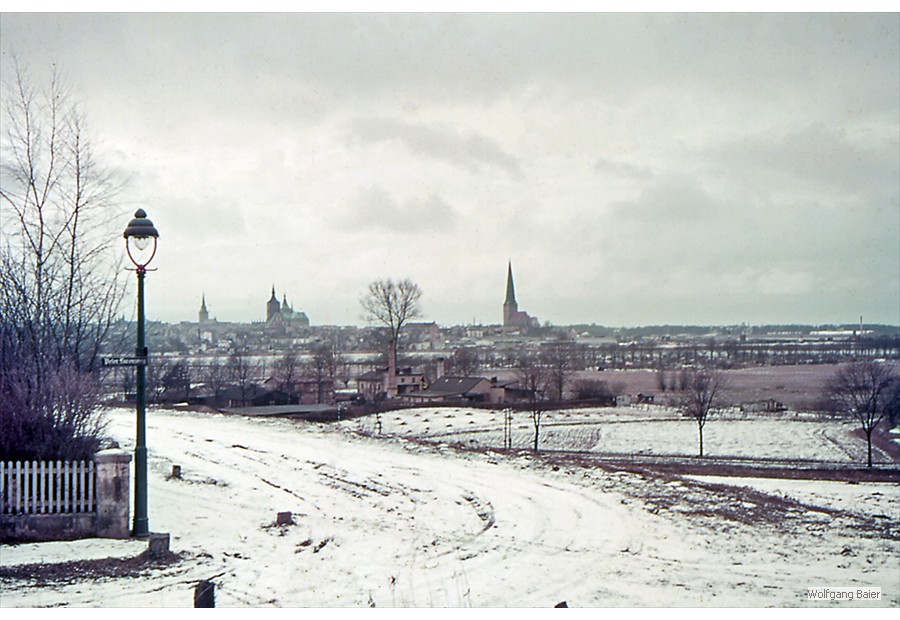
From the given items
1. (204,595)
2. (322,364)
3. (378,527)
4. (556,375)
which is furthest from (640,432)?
(204,595)

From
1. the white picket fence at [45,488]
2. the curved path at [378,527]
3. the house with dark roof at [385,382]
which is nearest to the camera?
the curved path at [378,527]

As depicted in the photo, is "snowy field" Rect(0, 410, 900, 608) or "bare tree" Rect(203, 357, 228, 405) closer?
"snowy field" Rect(0, 410, 900, 608)

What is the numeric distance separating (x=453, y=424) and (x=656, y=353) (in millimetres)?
63792

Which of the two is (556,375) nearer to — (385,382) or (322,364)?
(385,382)

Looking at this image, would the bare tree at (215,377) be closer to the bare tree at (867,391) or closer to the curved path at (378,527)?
the curved path at (378,527)

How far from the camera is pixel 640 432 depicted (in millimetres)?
29781

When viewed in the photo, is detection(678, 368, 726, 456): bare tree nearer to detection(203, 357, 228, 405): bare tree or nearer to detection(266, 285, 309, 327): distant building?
detection(203, 357, 228, 405): bare tree

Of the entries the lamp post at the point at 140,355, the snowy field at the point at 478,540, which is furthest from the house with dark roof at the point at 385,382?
the lamp post at the point at 140,355

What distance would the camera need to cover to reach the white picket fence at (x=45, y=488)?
7.52 m

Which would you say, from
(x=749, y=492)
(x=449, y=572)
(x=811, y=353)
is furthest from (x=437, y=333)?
(x=449, y=572)

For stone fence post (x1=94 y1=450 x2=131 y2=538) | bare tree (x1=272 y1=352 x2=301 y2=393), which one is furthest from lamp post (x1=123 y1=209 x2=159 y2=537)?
bare tree (x1=272 y1=352 x2=301 y2=393)

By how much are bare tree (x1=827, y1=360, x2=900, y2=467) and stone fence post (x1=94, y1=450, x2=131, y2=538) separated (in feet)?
75.3

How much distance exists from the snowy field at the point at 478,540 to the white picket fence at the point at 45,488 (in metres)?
0.49

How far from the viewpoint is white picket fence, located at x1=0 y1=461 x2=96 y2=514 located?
24.7 feet
